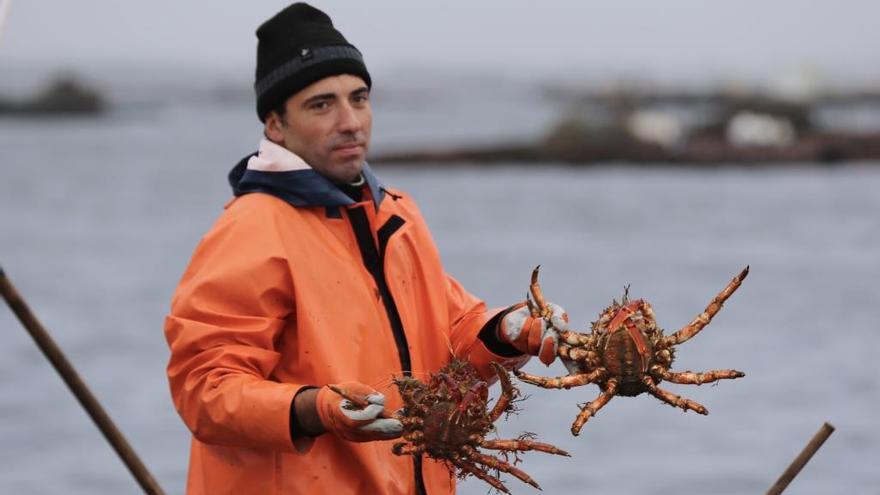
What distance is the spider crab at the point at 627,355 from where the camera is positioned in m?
4.50

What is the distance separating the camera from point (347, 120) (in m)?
4.54

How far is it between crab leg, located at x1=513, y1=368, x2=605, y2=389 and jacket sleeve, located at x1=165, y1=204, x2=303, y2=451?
23.7 inches

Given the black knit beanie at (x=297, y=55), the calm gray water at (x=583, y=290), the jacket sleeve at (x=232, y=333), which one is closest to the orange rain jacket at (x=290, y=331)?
the jacket sleeve at (x=232, y=333)

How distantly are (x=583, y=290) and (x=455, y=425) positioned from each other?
21.3 metres

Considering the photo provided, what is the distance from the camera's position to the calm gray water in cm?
1480

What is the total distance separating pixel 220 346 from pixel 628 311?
1.11 meters

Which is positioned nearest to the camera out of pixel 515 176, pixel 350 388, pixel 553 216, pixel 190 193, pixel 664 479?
pixel 350 388

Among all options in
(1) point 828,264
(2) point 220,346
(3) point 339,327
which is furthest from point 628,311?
(1) point 828,264

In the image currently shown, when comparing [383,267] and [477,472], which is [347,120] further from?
[477,472]

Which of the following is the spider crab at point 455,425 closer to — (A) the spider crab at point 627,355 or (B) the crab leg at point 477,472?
(B) the crab leg at point 477,472

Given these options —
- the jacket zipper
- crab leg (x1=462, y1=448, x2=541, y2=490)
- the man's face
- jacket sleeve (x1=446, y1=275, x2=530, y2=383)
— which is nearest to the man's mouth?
the man's face

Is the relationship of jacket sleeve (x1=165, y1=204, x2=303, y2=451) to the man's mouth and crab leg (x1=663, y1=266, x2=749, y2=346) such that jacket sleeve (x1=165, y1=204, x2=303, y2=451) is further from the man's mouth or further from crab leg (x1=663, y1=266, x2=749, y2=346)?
crab leg (x1=663, y1=266, x2=749, y2=346)

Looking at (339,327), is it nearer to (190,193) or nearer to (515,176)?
(190,193)

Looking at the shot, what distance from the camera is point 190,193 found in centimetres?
4556
